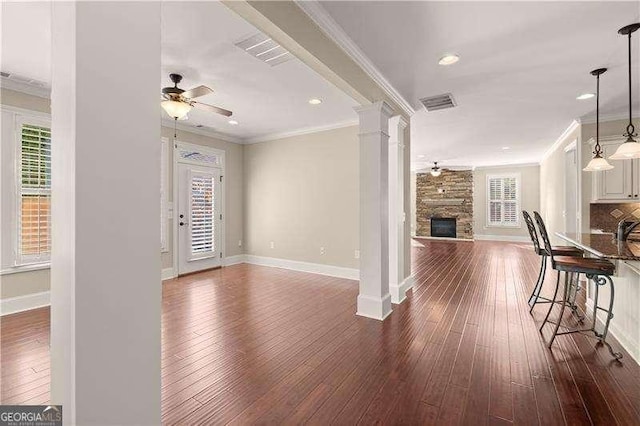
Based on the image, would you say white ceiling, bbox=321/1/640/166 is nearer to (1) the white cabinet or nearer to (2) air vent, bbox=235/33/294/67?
(1) the white cabinet

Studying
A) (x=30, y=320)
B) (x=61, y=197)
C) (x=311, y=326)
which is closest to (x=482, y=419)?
(x=311, y=326)

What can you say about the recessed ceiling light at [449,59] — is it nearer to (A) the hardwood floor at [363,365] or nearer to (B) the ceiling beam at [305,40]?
(B) the ceiling beam at [305,40]

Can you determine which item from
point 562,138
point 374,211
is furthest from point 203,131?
point 562,138

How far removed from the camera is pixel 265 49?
9.34ft

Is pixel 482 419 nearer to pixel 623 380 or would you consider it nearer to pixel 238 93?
pixel 623 380

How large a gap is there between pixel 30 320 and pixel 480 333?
489 centimetres

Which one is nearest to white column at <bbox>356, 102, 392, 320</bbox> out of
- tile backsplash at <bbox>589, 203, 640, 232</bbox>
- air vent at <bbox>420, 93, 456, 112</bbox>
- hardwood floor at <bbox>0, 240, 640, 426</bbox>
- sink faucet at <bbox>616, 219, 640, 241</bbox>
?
hardwood floor at <bbox>0, 240, 640, 426</bbox>

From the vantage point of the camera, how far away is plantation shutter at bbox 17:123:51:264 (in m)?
3.75

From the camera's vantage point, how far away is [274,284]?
4906mm

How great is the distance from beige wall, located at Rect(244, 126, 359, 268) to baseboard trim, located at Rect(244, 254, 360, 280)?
0.28 feet

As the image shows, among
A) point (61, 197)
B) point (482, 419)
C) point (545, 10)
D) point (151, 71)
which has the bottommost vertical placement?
point (482, 419)

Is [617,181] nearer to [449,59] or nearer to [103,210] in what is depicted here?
[449,59]

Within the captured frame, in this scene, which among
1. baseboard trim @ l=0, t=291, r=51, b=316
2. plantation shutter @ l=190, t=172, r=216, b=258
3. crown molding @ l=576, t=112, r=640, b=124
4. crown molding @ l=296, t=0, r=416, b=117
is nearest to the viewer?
crown molding @ l=296, t=0, r=416, b=117

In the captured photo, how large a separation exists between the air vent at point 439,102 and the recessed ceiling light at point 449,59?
948 millimetres
